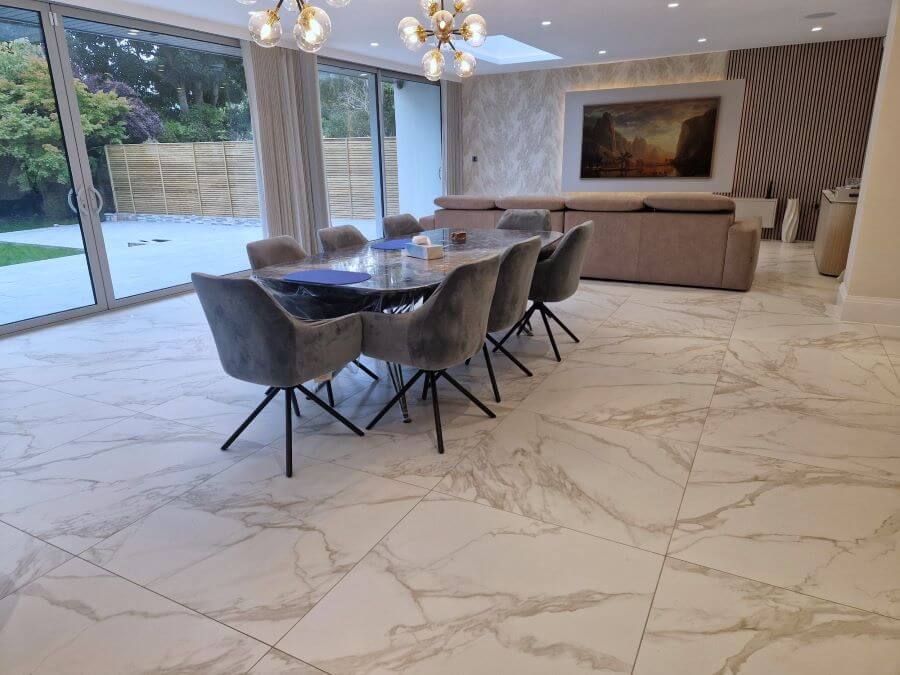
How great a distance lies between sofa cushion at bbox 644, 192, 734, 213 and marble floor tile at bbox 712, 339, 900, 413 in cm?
172

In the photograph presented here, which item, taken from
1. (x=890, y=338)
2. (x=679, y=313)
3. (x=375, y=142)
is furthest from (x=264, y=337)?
(x=375, y=142)

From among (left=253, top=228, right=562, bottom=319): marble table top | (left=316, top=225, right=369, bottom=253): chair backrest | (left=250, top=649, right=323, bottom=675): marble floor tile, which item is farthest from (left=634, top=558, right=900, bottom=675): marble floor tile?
(left=316, top=225, right=369, bottom=253): chair backrest

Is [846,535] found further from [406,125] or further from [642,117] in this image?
[406,125]

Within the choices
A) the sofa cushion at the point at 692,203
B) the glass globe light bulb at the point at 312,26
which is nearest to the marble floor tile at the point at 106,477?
the glass globe light bulb at the point at 312,26

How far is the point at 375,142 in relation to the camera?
7.95m

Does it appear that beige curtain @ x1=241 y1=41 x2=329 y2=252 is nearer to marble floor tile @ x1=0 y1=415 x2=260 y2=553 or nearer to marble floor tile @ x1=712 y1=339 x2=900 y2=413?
marble floor tile @ x1=0 y1=415 x2=260 y2=553

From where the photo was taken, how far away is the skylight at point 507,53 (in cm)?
827

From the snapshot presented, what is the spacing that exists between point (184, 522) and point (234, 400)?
1126 mm

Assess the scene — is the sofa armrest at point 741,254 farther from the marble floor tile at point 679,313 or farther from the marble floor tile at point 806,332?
the marble floor tile at point 806,332

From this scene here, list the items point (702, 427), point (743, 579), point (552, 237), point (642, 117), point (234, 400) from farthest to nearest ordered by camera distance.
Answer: point (642, 117) → point (552, 237) → point (234, 400) → point (702, 427) → point (743, 579)

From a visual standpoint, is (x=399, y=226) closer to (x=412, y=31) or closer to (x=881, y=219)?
(x=412, y=31)

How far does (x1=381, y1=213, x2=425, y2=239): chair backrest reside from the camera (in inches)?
173

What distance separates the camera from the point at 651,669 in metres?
1.45

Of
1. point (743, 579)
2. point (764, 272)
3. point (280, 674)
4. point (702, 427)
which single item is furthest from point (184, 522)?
point (764, 272)
